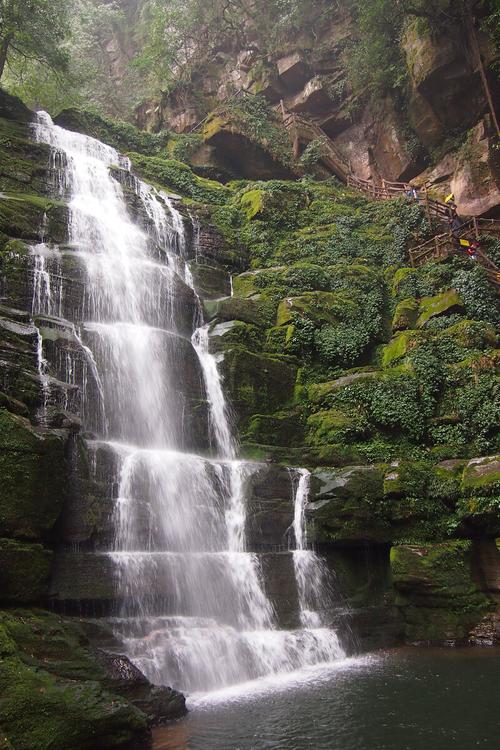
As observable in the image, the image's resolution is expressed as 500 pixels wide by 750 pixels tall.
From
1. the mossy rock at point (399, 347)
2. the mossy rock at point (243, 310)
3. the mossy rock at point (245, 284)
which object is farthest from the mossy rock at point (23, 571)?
the mossy rock at point (245, 284)

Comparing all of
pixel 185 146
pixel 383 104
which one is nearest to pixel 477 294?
pixel 383 104

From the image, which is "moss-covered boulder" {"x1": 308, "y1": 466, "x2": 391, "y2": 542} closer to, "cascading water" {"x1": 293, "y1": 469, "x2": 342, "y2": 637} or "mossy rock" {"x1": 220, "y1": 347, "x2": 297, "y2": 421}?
"cascading water" {"x1": 293, "y1": 469, "x2": 342, "y2": 637}

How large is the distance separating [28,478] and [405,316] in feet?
43.7

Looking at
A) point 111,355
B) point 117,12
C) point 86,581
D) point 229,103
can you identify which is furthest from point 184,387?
point 117,12

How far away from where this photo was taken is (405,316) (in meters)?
17.8

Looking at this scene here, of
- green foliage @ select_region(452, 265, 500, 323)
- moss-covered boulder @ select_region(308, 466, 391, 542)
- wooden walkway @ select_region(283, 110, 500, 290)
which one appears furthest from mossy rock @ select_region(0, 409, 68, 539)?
wooden walkway @ select_region(283, 110, 500, 290)

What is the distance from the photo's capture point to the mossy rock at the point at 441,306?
17234mm

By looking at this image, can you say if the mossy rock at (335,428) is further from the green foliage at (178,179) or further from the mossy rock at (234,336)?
the green foliage at (178,179)

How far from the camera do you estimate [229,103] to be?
2927cm

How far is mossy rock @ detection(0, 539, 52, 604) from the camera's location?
7250 mm

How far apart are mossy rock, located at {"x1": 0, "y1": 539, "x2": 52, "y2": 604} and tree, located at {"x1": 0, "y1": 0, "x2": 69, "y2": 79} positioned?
863 inches

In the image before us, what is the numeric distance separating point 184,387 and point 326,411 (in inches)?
155

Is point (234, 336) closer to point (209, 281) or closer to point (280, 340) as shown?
point (280, 340)

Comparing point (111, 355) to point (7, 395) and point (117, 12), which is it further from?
point (117, 12)
